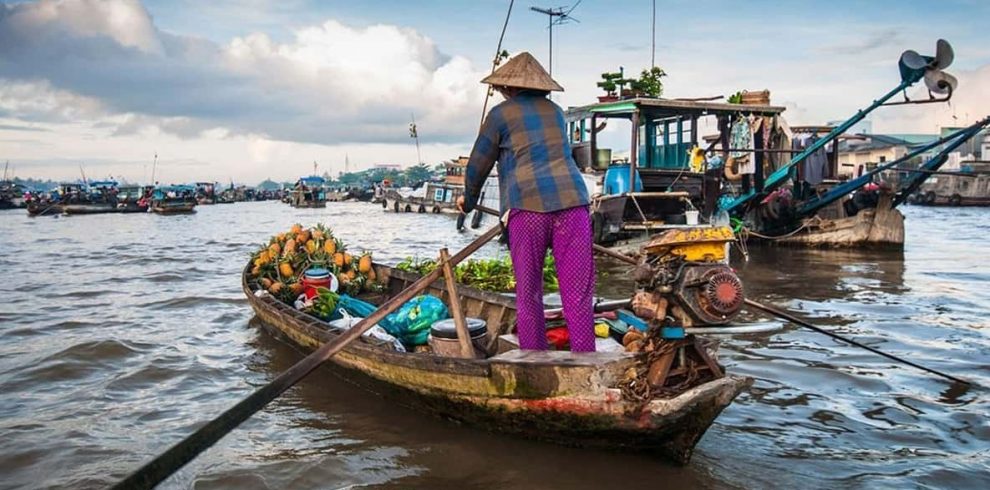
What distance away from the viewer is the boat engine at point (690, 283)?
10.8 ft

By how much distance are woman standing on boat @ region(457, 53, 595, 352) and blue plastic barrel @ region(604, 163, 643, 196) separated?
26.6 feet

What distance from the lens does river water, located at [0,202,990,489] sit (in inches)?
139

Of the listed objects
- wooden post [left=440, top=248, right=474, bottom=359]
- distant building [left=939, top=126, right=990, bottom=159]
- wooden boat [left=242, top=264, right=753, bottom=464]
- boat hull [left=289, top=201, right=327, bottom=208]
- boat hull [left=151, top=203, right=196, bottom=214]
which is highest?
distant building [left=939, top=126, right=990, bottom=159]

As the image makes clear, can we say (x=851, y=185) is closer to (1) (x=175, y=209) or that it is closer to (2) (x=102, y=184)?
(1) (x=175, y=209)

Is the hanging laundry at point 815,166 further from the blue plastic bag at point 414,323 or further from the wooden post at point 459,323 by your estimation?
the wooden post at point 459,323

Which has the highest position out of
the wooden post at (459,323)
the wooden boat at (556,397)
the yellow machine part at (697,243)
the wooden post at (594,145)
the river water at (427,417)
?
the wooden post at (594,145)

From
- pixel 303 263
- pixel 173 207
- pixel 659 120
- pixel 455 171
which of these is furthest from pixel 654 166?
pixel 173 207

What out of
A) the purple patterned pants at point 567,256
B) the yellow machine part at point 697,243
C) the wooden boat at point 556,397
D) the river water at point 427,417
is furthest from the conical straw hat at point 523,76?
the river water at point 427,417

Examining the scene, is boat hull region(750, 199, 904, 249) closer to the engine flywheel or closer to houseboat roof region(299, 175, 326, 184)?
the engine flywheel

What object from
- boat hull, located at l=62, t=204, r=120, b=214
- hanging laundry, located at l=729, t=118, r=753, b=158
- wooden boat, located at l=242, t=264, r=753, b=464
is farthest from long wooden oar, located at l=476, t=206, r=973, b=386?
boat hull, located at l=62, t=204, r=120, b=214

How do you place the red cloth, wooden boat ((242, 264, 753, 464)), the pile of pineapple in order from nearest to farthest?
wooden boat ((242, 264, 753, 464)) → the red cloth → the pile of pineapple

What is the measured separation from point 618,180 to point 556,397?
8953 millimetres

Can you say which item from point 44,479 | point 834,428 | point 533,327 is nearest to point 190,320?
point 44,479

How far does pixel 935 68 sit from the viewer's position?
988 centimetres
